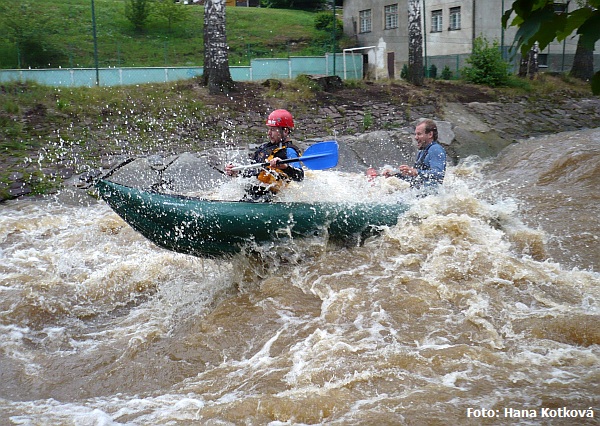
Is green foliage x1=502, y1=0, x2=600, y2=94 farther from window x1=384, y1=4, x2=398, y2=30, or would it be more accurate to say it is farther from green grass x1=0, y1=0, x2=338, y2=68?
window x1=384, y1=4, x2=398, y2=30

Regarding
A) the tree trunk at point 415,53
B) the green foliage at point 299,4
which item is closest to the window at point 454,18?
the tree trunk at point 415,53

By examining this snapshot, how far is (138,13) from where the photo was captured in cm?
2366

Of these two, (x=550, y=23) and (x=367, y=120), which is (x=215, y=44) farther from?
(x=550, y=23)

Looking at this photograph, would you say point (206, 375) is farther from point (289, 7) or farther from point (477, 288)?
point (289, 7)

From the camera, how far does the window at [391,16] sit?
25969mm

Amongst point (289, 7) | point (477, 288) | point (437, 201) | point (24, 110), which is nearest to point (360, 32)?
point (289, 7)

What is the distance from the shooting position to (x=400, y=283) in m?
5.84

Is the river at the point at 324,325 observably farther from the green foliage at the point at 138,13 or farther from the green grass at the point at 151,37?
the green foliage at the point at 138,13

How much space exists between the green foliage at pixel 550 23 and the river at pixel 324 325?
2.20 metres

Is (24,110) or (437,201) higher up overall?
(24,110)

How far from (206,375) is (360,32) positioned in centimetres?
2523

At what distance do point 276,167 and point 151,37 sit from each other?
18.9 metres

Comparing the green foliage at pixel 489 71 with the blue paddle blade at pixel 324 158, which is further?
the green foliage at pixel 489 71

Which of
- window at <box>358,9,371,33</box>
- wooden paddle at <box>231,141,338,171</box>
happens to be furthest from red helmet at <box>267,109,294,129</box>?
window at <box>358,9,371,33</box>
